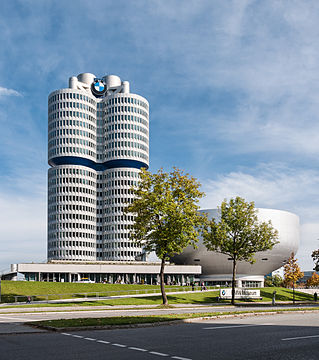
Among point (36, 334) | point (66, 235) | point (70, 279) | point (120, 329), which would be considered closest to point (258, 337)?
point (120, 329)

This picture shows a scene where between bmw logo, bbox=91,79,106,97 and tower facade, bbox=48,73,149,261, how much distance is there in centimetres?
270

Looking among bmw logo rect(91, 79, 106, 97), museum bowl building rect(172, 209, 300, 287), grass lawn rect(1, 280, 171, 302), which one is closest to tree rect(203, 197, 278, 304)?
grass lawn rect(1, 280, 171, 302)

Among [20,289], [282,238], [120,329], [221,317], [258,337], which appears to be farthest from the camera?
[282,238]

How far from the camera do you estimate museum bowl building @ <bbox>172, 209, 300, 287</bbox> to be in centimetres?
12962

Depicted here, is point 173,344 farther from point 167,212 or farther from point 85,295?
point 85,295

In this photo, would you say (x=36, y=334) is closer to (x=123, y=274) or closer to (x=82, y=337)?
(x=82, y=337)

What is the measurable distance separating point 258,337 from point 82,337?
6.92 metres

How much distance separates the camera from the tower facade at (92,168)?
157750mm

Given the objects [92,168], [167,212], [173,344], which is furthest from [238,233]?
[92,168]

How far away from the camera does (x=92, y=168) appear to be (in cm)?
16812

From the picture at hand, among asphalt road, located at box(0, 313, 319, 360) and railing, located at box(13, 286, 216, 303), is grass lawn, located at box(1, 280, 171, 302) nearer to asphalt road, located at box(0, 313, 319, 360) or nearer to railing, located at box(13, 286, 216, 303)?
Result: railing, located at box(13, 286, 216, 303)

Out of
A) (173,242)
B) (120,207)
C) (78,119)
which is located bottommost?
(173,242)

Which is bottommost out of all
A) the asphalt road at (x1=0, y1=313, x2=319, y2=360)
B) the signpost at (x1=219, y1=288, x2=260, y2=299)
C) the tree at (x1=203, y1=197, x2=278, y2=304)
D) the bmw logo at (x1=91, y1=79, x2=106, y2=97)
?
the signpost at (x1=219, y1=288, x2=260, y2=299)

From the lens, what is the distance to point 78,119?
162500 millimetres
